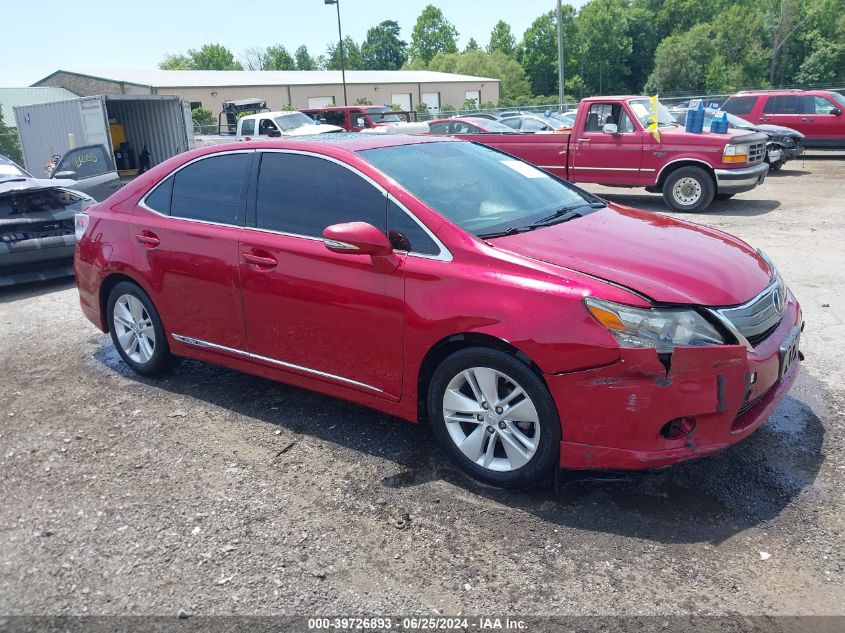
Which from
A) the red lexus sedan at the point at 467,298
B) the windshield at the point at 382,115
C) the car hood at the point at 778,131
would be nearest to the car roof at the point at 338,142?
the red lexus sedan at the point at 467,298

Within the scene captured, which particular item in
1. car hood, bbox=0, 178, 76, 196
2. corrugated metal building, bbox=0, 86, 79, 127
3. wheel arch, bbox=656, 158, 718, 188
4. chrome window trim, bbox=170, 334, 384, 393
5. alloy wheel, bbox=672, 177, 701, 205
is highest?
corrugated metal building, bbox=0, 86, 79, 127

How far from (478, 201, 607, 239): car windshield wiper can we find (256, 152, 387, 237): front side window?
626mm

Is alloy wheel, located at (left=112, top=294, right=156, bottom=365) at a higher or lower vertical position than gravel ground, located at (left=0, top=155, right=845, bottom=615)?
higher

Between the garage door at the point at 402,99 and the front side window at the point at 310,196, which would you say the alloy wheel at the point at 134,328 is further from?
the garage door at the point at 402,99

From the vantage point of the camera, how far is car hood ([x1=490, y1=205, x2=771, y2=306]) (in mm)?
3256

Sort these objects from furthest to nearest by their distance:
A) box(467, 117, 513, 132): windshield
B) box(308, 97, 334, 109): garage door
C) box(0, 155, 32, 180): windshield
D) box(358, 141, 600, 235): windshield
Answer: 1. box(308, 97, 334, 109): garage door
2. box(467, 117, 513, 132): windshield
3. box(0, 155, 32, 180): windshield
4. box(358, 141, 600, 235): windshield

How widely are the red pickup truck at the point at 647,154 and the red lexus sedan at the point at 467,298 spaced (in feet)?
26.3

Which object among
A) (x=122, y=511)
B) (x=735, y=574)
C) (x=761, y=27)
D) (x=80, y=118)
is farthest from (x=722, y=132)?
(x=761, y=27)

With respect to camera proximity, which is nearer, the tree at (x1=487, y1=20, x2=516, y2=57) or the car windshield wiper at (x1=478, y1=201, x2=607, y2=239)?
the car windshield wiper at (x1=478, y1=201, x2=607, y2=239)

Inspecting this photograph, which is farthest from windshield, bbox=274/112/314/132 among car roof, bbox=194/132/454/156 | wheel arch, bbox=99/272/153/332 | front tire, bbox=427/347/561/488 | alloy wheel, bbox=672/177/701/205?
front tire, bbox=427/347/561/488

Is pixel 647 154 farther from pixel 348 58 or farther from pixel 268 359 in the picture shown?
pixel 348 58

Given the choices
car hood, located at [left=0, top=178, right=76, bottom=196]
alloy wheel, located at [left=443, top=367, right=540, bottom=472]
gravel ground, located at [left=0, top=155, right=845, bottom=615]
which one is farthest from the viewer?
car hood, located at [left=0, top=178, right=76, bottom=196]

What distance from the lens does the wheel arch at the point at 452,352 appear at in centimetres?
330

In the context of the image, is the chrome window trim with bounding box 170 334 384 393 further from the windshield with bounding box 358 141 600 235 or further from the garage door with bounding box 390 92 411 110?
the garage door with bounding box 390 92 411 110
